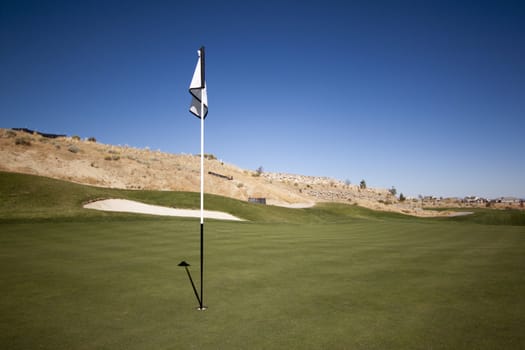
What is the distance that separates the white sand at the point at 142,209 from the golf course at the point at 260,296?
56.9 feet

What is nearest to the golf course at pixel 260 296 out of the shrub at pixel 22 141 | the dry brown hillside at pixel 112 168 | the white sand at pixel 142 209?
the white sand at pixel 142 209

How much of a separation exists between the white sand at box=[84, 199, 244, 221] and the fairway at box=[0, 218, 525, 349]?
2000 cm

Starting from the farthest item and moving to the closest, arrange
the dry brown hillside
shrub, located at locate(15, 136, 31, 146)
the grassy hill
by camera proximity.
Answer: shrub, located at locate(15, 136, 31, 146)
the dry brown hillside
the grassy hill

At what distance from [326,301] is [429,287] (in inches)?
111

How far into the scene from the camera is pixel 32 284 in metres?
7.86

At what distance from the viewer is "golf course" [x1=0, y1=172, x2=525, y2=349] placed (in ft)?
16.9

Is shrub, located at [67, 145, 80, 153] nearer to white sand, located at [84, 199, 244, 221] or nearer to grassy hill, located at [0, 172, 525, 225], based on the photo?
grassy hill, located at [0, 172, 525, 225]

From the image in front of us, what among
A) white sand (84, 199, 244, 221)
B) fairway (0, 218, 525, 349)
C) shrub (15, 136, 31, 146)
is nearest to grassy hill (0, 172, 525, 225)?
white sand (84, 199, 244, 221)

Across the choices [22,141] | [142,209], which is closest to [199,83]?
[142,209]

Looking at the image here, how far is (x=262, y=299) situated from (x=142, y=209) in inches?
1157

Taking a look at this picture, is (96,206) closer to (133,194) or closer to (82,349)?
(133,194)

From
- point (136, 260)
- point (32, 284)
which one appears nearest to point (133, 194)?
point (136, 260)

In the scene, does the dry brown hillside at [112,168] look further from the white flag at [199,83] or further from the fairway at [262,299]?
the white flag at [199,83]

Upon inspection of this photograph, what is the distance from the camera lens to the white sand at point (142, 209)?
105 feet
